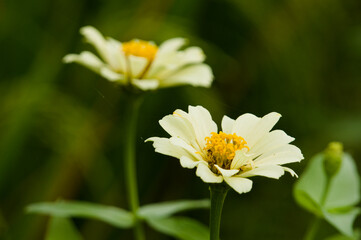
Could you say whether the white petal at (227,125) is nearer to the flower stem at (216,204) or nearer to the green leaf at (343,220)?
the flower stem at (216,204)

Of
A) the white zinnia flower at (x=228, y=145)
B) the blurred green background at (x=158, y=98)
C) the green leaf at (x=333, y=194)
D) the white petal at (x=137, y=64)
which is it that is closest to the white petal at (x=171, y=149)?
the white zinnia flower at (x=228, y=145)

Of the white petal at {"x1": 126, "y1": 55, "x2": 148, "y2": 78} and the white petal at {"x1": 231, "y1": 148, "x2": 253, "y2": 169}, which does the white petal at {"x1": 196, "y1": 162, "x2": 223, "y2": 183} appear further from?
the white petal at {"x1": 126, "y1": 55, "x2": 148, "y2": 78}

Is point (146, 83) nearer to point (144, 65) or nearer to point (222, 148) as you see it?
point (144, 65)

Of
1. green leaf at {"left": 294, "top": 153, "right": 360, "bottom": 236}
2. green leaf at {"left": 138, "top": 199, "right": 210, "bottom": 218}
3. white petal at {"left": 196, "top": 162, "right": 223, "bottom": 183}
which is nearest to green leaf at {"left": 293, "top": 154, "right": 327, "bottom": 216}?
green leaf at {"left": 294, "top": 153, "right": 360, "bottom": 236}

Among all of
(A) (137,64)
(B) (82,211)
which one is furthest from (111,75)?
(B) (82,211)

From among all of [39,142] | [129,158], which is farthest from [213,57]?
[129,158]
